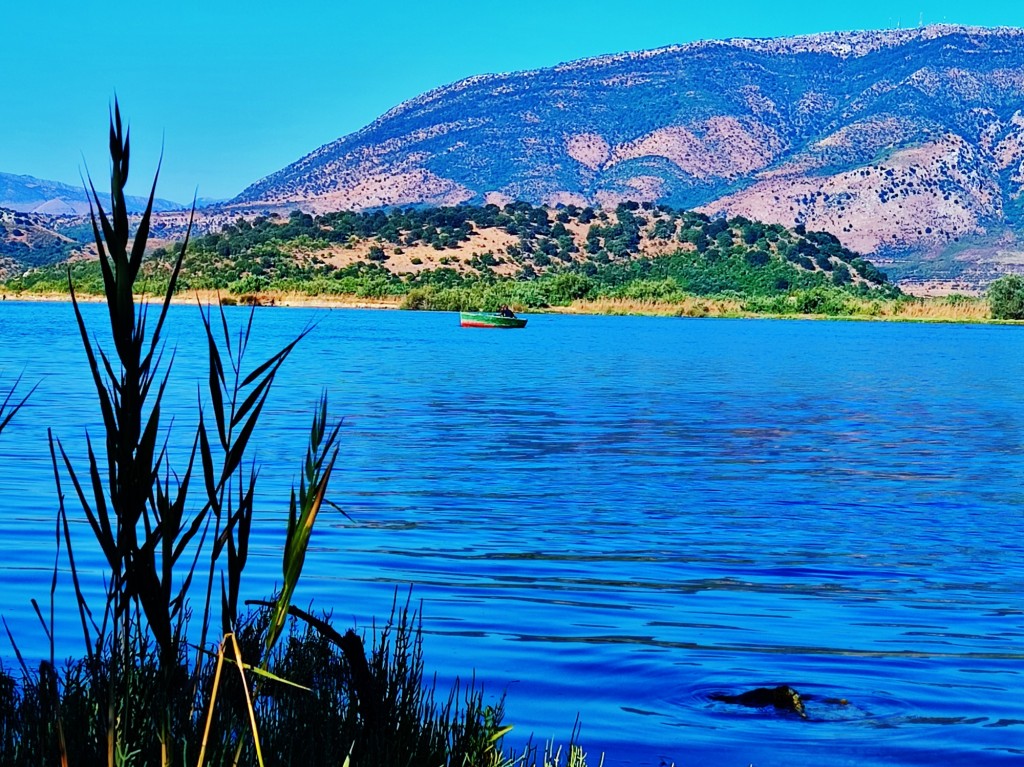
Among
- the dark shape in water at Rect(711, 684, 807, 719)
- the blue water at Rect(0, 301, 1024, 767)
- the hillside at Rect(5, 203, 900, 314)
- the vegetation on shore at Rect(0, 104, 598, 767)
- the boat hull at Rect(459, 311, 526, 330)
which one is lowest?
the blue water at Rect(0, 301, 1024, 767)

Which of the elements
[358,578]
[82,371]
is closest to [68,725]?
[358,578]

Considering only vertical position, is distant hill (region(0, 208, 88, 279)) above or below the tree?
above

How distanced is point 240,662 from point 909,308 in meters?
95.4

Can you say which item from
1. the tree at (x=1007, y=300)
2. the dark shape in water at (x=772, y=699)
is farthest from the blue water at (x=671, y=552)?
the tree at (x=1007, y=300)

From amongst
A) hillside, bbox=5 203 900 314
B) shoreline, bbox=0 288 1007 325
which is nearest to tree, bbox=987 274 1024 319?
shoreline, bbox=0 288 1007 325

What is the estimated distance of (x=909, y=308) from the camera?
9494 cm

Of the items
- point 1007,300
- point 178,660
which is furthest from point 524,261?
point 178,660

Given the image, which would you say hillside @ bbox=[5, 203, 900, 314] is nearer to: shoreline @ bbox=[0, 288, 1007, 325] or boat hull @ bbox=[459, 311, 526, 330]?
shoreline @ bbox=[0, 288, 1007, 325]

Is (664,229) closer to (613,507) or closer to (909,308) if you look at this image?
(909,308)

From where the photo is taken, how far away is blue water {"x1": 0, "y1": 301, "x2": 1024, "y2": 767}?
290 inches

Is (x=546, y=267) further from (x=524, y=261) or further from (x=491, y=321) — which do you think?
(x=491, y=321)

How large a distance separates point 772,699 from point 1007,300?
3501 inches

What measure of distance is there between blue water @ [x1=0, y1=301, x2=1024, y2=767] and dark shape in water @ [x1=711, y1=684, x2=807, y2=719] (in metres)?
0.08

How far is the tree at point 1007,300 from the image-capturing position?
91.0m
